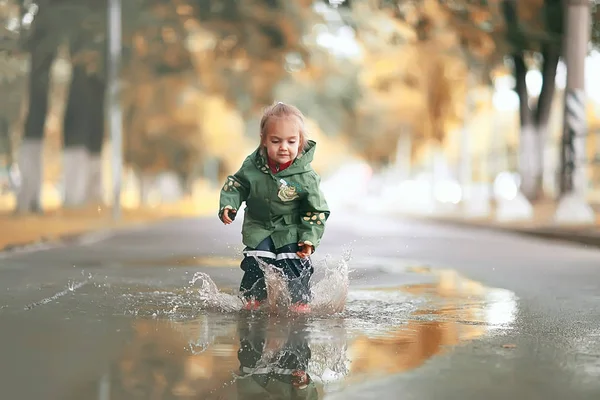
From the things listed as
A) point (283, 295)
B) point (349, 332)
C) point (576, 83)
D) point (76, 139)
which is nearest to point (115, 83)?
point (76, 139)

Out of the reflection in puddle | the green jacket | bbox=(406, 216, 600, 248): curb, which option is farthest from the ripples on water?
bbox=(406, 216, 600, 248): curb

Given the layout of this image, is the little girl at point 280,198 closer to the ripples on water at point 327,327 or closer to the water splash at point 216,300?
the ripples on water at point 327,327

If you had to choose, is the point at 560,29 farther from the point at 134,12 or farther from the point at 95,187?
the point at 95,187

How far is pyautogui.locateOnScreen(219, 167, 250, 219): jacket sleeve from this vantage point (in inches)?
357

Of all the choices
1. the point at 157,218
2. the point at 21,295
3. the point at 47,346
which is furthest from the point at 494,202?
the point at 47,346

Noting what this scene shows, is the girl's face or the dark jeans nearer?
the girl's face

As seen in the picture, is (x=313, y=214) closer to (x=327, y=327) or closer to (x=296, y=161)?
(x=296, y=161)

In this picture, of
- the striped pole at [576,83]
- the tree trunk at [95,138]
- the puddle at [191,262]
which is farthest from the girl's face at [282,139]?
the tree trunk at [95,138]

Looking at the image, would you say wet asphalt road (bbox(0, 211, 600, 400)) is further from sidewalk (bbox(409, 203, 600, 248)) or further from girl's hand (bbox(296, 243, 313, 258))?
sidewalk (bbox(409, 203, 600, 248))

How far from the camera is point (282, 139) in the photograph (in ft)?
29.4

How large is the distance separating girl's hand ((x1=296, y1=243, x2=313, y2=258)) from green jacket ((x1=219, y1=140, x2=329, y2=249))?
0.04m

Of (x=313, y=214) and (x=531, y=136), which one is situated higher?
(x=531, y=136)

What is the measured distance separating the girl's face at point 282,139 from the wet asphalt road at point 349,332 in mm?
1237

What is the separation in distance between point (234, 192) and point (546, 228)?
60.5ft
